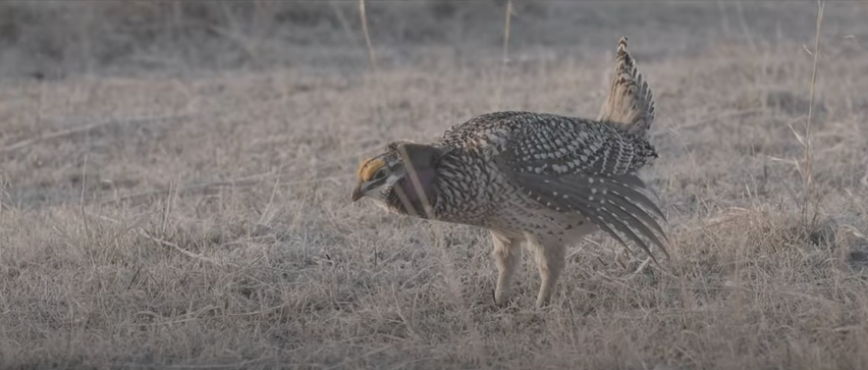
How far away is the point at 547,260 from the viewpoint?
15.1ft

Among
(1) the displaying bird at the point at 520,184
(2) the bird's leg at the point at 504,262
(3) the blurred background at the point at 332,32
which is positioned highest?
(1) the displaying bird at the point at 520,184

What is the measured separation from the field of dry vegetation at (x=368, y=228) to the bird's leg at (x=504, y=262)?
0.08 meters

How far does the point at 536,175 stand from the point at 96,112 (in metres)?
6.68

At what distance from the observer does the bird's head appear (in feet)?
13.5

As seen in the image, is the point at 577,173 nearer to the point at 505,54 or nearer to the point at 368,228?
the point at 368,228

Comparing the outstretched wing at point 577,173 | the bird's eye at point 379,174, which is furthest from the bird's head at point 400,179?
the outstretched wing at point 577,173

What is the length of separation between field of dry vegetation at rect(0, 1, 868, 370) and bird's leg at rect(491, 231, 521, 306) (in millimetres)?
76

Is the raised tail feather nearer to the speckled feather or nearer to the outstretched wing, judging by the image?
the outstretched wing

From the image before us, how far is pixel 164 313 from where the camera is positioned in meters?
4.69

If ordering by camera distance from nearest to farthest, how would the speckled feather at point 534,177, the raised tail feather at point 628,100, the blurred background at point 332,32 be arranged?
the speckled feather at point 534,177 → the raised tail feather at point 628,100 → the blurred background at point 332,32

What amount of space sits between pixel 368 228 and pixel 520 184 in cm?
177

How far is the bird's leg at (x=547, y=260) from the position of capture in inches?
179

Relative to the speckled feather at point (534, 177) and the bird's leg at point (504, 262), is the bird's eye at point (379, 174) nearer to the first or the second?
the speckled feather at point (534, 177)

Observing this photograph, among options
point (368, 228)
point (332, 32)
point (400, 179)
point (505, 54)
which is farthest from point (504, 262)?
point (332, 32)
